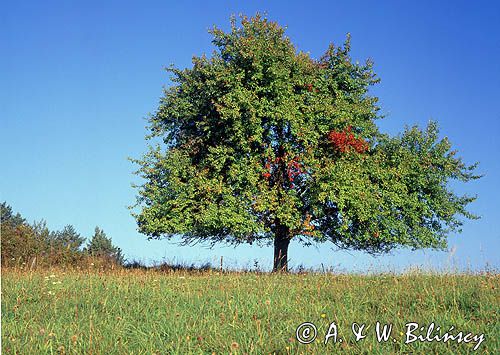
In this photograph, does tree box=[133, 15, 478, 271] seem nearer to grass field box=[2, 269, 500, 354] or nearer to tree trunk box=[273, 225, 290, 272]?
tree trunk box=[273, 225, 290, 272]

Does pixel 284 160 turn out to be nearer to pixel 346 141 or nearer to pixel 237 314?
pixel 346 141

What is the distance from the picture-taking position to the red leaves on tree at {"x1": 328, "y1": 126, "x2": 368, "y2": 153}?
23.3 m

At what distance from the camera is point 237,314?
10.6 metres

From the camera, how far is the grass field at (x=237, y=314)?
8.68 meters

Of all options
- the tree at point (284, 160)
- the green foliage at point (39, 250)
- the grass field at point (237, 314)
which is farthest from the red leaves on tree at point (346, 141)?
the green foliage at point (39, 250)

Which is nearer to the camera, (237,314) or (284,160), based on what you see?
(237,314)

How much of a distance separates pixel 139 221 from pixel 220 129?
18.0 ft

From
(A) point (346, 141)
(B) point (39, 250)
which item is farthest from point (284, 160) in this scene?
(B) point (39, 250)

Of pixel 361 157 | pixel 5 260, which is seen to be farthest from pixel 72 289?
pixel 361 157

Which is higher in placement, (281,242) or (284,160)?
(284,160)

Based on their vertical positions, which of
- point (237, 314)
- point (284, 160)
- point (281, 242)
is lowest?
point (237, 314)

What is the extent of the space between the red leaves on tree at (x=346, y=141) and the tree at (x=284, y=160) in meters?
0.05

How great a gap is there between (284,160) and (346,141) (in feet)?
9.83

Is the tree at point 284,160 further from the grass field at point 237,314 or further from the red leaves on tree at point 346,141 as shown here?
the grass field at point 237,314
